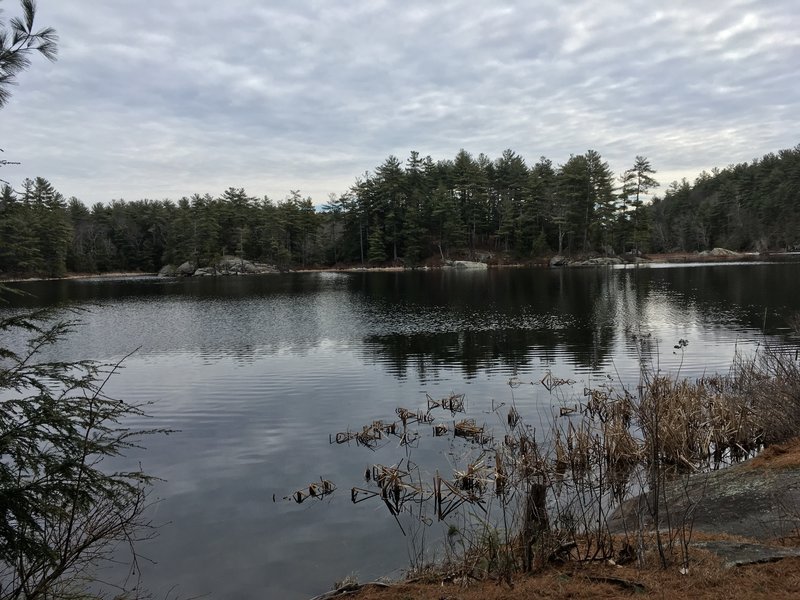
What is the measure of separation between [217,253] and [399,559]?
93876 millimetres

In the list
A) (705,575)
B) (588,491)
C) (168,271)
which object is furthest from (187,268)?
(705,575)

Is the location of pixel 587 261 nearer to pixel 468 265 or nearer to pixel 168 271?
pixel 468 265

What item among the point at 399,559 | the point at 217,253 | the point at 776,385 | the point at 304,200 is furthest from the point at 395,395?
the point at 304,200

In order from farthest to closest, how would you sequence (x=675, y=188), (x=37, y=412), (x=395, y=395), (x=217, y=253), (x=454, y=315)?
(x=675, y=188) → (x=217, y=253) → (x=454, y=315) → (x=395, y=395) → (x=37, y=412)

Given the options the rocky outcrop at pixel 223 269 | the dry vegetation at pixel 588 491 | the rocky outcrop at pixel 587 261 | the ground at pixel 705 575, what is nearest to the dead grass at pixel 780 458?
the dry vegetation at pixel 588 491

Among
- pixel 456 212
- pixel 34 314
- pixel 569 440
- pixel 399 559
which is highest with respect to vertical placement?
pixel 456 212

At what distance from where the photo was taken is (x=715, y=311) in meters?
29.7

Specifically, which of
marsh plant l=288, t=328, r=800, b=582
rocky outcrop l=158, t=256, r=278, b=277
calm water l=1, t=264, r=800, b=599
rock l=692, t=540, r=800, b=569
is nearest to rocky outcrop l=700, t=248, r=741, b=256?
calm water l=1, t=264, r=800, b=599

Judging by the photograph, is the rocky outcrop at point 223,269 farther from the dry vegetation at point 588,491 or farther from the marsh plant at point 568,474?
the marsh plant at point 568,474

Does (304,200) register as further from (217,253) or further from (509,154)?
(509,154)

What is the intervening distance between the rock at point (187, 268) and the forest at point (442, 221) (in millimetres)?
792

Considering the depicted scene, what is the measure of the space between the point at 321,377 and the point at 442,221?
7393cm

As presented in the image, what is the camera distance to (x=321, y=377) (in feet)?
61.2

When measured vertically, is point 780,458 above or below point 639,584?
below
